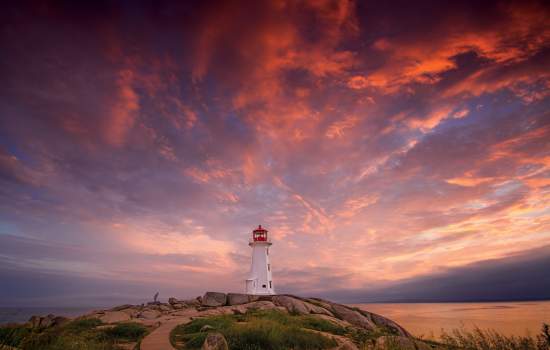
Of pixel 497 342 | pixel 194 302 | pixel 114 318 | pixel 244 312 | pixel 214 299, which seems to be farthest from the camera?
pixel 194 302

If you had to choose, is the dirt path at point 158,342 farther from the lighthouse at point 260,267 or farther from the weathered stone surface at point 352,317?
the lighthouse at point 260,267

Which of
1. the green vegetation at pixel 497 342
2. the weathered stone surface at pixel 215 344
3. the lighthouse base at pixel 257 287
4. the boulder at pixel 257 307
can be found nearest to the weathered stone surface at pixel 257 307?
the boulder at pixel 257 307

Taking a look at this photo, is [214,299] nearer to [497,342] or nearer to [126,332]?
[126,332]

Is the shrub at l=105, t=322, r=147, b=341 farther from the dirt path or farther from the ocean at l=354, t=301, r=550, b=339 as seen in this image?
the ocean at l=354, t=301, r=550, b=339

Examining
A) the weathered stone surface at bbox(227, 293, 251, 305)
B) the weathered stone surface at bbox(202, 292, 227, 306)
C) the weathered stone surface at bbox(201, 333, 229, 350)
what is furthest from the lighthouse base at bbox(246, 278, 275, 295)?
the weathered stone surface at bbox(201, 333, 229, 350)

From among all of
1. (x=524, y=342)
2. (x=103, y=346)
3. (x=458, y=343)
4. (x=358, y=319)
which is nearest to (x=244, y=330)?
(x=103, y=346)

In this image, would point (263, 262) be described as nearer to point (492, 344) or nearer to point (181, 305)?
point (181, 305)

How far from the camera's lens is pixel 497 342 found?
1101 cm

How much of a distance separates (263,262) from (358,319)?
14.0m

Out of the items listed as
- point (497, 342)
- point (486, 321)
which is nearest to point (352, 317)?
point (497, 342)

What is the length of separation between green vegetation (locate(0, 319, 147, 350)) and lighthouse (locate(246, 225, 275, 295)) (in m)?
18.2

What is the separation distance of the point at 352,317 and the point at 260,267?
44.0ft

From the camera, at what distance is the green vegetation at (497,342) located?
9898 millimetres

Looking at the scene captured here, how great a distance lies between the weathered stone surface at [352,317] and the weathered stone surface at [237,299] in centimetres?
853
